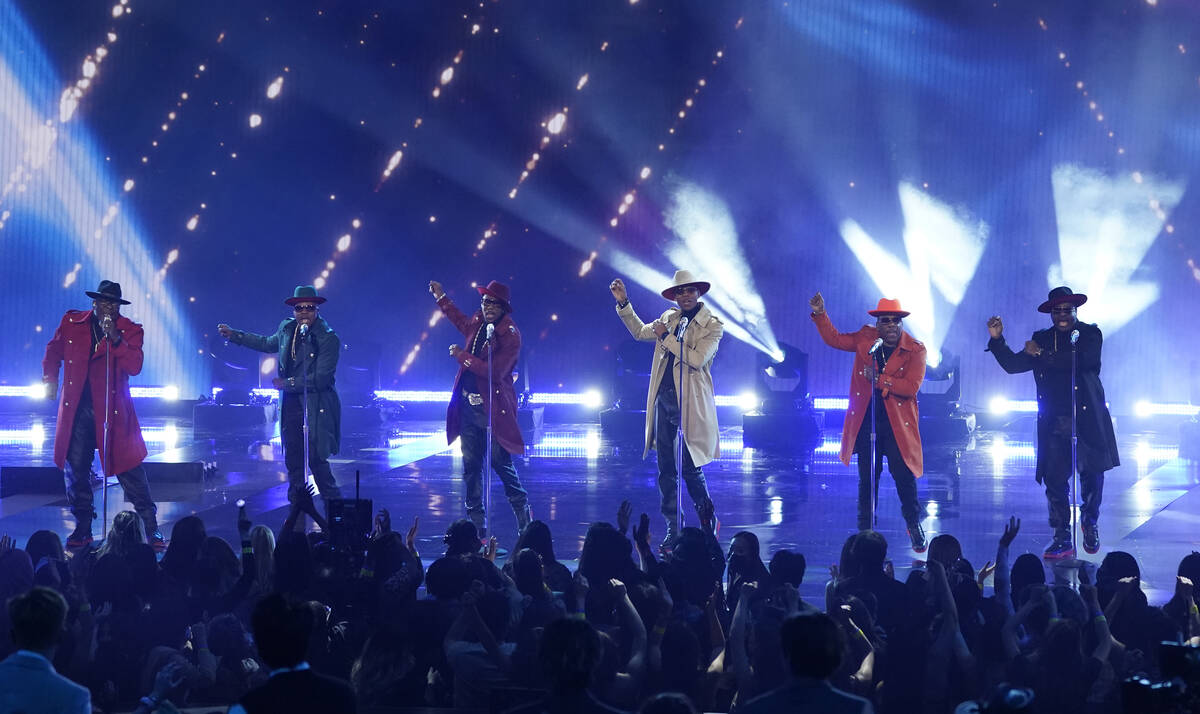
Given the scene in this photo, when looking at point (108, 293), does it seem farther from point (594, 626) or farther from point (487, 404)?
point (594, 626)

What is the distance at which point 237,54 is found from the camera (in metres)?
20.9

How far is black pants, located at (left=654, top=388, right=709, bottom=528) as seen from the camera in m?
8.03

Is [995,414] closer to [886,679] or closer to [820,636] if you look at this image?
[886,679]

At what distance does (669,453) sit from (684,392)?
444mm

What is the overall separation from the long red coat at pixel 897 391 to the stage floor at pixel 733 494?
0.78 meters

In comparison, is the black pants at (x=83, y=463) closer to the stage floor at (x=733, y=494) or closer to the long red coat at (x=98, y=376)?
the long red coat at (x=98, y=376)

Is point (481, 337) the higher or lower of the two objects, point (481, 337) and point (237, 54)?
the lower

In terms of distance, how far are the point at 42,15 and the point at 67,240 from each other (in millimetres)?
4171

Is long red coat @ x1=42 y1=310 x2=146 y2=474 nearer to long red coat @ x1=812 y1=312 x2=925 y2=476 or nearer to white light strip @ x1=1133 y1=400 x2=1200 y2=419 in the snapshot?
long red coat @ x1=812 y1=312 x2=925 y2=476

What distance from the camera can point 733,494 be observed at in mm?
11141

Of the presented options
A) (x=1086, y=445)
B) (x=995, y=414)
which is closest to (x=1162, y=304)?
(x=995, y=414)

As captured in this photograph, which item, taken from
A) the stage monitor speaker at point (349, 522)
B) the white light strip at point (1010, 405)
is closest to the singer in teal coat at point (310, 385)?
the stage monitor speaker at point (349, 522)

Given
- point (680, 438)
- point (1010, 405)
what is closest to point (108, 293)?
point (680, 438)

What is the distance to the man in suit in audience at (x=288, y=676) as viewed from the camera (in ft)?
9.39
